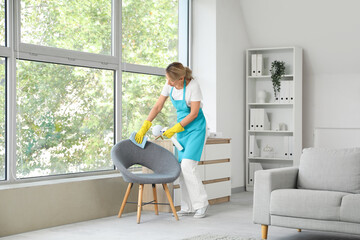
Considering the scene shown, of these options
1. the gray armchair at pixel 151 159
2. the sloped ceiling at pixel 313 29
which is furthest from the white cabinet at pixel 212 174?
the sloped ceiling at pixel 313 29

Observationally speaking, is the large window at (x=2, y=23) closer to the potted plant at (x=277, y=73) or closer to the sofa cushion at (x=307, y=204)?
the sofa cushion at (x=307, y=204)

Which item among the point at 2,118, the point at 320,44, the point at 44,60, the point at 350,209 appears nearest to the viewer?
the point at 350,209

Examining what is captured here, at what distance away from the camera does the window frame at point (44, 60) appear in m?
4.51

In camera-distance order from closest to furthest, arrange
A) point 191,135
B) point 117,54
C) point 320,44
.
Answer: point 191,135 → point 117,54 → point 320,44

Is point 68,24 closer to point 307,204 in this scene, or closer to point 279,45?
point 307,204

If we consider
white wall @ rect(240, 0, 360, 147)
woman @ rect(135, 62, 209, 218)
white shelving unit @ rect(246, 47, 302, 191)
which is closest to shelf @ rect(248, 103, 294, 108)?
white shelving unit @ rect(246, 47, 302, 191)

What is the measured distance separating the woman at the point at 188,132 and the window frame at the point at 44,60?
70 centimetres

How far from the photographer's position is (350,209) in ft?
11.8

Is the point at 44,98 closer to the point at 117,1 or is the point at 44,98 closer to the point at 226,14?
the point at 117,1

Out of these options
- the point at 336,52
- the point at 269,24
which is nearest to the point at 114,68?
the point at 269,24

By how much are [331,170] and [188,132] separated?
1.51 metres

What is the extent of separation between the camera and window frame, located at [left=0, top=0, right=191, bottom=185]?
4507 mm

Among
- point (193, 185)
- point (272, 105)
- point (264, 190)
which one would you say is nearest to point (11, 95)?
point (193, 185)

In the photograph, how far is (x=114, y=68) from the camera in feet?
18.2
